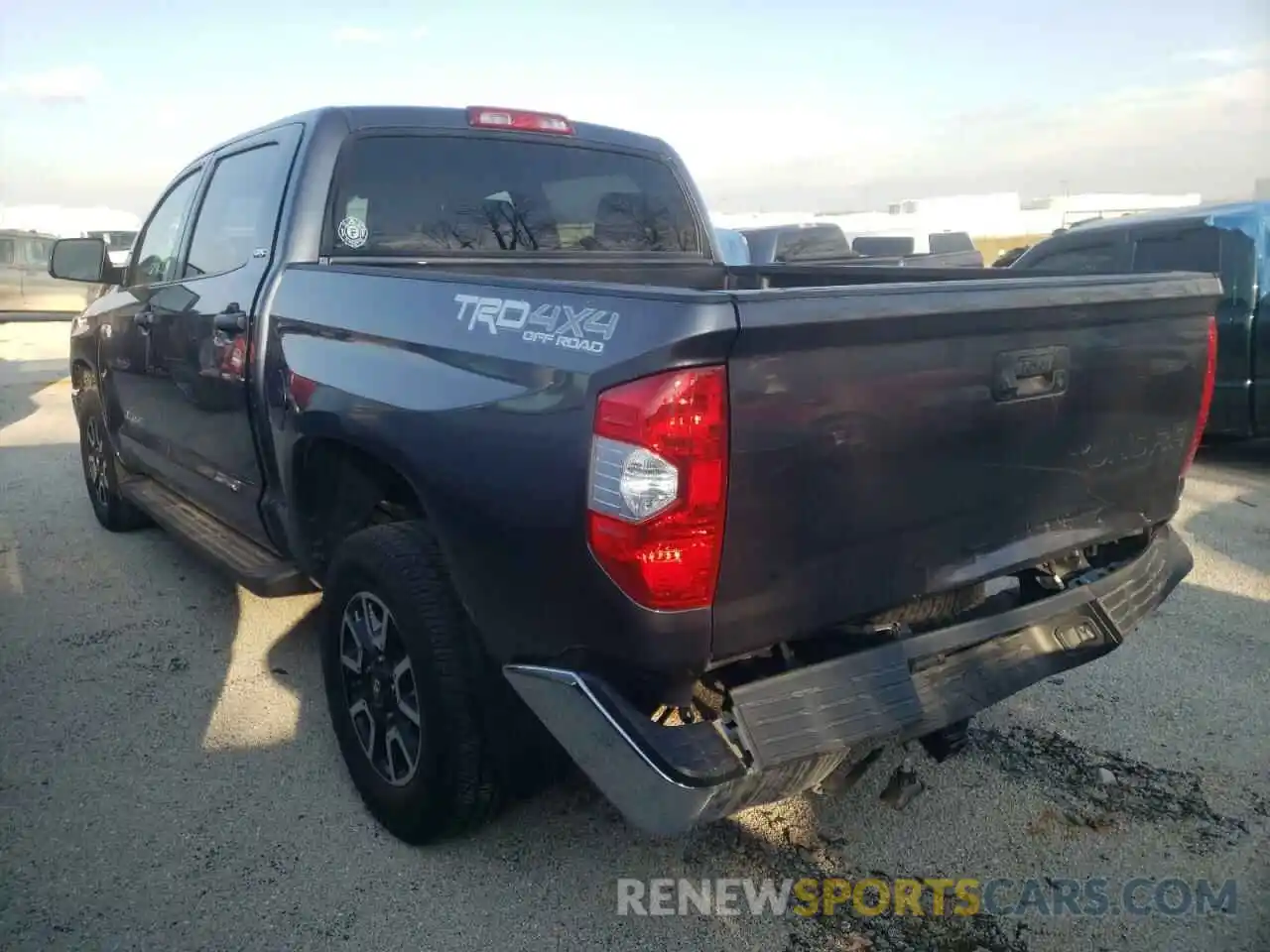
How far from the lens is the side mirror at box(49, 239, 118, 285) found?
519 centimetres

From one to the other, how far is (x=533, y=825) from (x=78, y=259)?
3946mm

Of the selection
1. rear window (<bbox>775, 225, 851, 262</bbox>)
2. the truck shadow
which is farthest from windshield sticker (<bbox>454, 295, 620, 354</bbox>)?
rear window (<bbox>775, 225, 851, 262</bbox>)

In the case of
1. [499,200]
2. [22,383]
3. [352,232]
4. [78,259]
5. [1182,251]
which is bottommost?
[22,383]

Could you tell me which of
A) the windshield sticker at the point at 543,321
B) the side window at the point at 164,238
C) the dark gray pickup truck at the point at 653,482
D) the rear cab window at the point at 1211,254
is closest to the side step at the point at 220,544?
the dark gray pickup truck at the point at 653,482

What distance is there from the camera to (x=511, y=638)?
93.7 inches

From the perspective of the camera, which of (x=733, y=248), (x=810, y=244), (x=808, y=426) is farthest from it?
(x=810, y=244)

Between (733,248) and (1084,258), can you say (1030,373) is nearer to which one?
(1084,258)

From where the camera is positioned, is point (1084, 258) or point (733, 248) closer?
point (1084, 258)

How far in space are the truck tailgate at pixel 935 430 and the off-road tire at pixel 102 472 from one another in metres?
4.69

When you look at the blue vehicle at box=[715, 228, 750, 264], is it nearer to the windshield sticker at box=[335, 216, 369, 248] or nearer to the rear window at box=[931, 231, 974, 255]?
the rear window at box=[931, 231, 974, 255]

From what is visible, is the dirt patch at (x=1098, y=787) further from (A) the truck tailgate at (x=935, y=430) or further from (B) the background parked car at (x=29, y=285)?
(B) the background parked car at (x=29, y=285)

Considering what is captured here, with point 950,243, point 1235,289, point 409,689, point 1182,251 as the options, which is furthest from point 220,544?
point 950,243

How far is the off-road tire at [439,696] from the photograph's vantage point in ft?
8.50

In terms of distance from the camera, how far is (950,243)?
17859 millimetres
